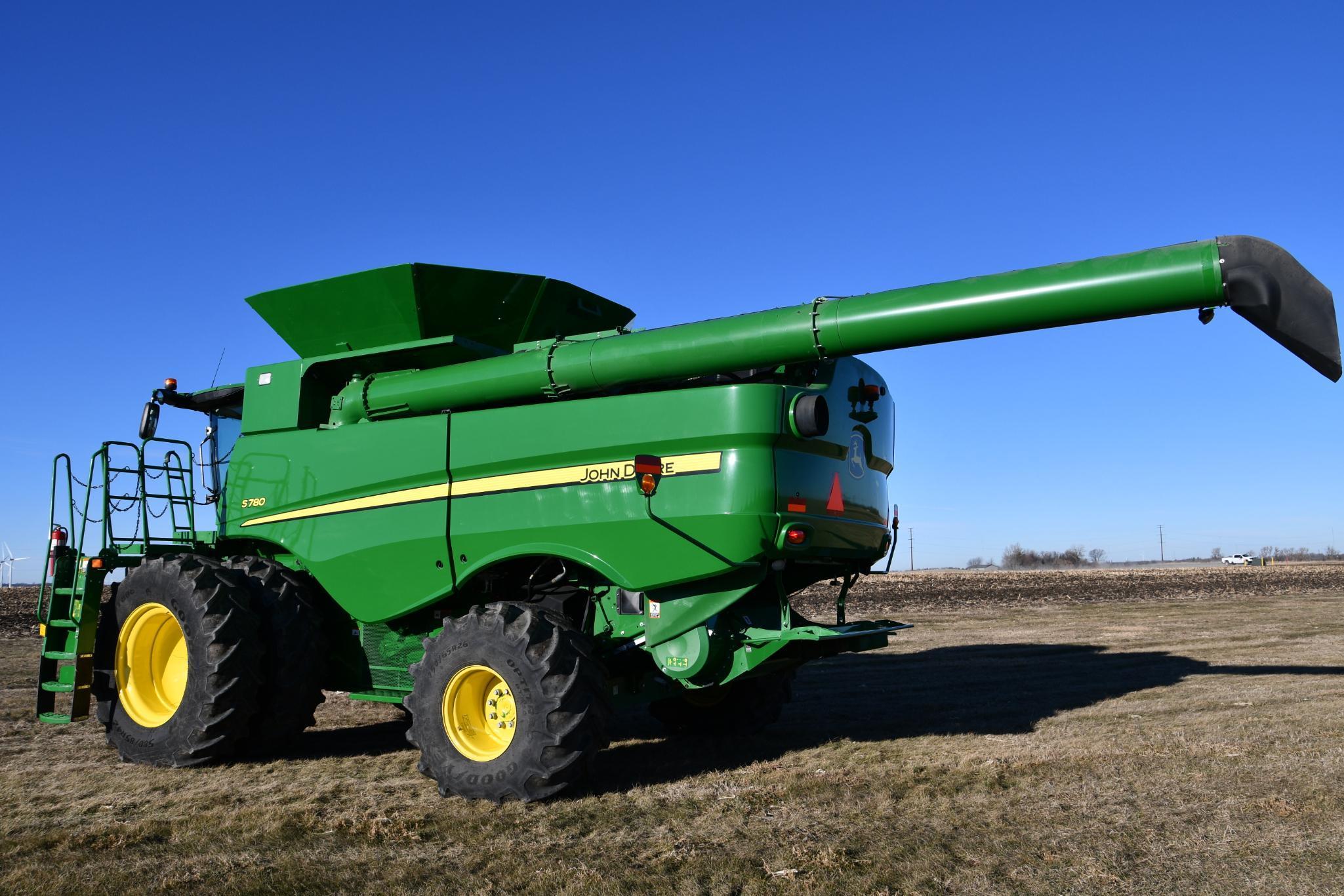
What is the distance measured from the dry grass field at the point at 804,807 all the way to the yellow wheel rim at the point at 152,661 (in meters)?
0.52

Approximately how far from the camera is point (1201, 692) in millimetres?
10023

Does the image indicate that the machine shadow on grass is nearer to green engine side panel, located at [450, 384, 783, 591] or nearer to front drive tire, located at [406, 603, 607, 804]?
front drive tire, located at [406, 603, 607, 804]

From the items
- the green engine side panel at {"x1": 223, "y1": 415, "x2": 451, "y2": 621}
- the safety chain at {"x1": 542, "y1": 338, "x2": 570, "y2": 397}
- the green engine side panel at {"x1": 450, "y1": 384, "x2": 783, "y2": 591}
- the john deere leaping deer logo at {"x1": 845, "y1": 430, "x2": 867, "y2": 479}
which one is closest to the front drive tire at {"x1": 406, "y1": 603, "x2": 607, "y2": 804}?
the green engine side panel at {"x1": 450, "y1": 384, "x2": 783, "y2": 591}

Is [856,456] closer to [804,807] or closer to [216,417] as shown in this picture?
[804,807]

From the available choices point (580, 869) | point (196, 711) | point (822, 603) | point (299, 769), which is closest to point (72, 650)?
point (196, 711)

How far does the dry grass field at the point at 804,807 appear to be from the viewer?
4.73 metres

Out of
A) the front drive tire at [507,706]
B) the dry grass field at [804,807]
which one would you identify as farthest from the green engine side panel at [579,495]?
the dry grass field at [804,807]

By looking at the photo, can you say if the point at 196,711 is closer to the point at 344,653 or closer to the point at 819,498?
the point at 344,653

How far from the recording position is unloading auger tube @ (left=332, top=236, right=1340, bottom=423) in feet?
17.7

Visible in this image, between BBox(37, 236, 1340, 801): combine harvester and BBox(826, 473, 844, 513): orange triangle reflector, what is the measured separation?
0.9 inches

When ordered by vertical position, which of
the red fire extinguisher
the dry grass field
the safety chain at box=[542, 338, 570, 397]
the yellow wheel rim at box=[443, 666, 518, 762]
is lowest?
the dry grass field

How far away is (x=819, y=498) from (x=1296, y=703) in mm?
5226

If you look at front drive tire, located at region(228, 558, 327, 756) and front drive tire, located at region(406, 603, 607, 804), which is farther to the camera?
front drive tire, located at region(228, 558, 327, 756)

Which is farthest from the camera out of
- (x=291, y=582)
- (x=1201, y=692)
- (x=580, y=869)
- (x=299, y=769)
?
(x=1201, y=692)
